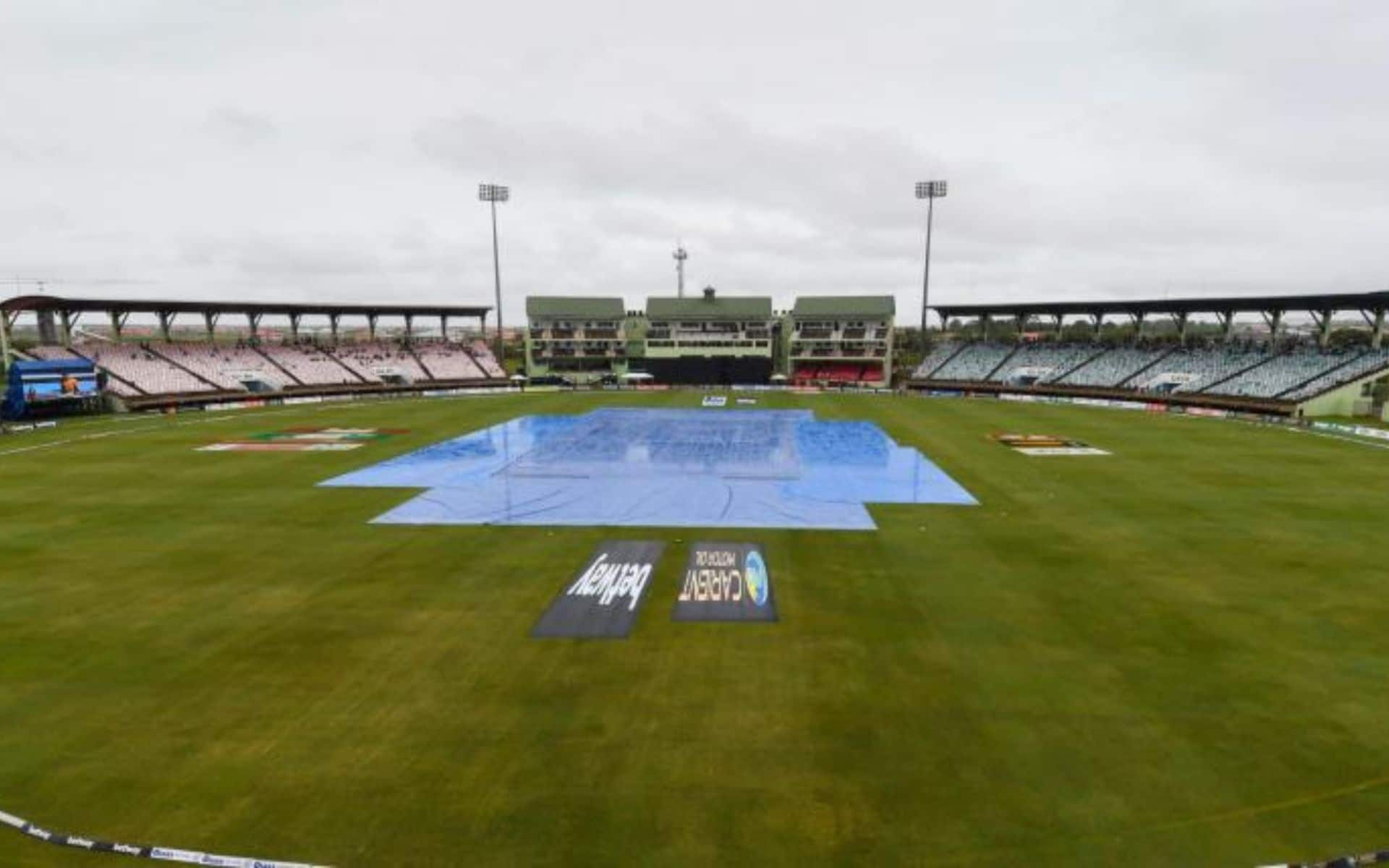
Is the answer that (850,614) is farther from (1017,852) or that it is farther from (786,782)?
(1017,852)

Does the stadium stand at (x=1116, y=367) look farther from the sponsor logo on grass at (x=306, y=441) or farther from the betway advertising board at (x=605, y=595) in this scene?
the sponsor logo on grass at (x=306, y=441)

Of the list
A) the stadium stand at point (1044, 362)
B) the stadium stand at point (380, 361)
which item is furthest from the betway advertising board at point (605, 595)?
the stadium stand at point (1044, 362)

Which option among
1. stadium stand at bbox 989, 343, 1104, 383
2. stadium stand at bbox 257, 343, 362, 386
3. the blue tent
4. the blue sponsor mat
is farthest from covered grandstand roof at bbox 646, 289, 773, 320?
the blue tent

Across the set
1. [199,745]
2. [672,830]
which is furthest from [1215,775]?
[199,745]

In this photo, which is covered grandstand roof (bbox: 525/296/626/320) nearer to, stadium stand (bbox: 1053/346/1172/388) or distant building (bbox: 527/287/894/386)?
distant building (bbox: 527/287/894/386)

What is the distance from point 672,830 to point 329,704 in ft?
24.9

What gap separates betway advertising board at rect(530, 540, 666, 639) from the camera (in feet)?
54.7

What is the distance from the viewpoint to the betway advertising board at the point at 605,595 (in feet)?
54.7

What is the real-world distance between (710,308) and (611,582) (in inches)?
3695

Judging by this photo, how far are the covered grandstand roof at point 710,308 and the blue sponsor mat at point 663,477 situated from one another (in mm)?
58607

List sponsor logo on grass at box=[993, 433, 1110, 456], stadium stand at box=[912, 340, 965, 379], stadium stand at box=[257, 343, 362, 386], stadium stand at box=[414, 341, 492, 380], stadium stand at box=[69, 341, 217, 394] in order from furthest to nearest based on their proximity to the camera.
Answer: stadium stand at box=[912, 340, 965, 379] < stadium stand at box=[414, 341, 492, 380] < stadium stand at box=[257, 343, 362, 386] < stadium stand at box=[69, 341, 217, 394] < sponsor logo on grass at box=[993, 433, 1110, 456]

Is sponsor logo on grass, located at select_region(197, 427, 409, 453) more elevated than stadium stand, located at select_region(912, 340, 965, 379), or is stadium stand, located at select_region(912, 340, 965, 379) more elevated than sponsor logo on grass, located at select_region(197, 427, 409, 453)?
stadium stand, located at select_region(912, 340, 965, 379)

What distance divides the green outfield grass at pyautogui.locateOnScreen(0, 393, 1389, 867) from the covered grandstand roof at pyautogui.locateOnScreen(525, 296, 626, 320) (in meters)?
86.3

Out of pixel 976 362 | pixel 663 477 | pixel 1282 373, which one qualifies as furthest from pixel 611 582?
pixel 976 362
